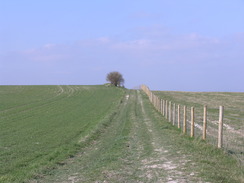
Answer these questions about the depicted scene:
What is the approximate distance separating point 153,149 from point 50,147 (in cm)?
498

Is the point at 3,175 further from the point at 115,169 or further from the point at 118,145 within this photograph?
the point at 118,145

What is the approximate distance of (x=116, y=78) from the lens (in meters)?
108

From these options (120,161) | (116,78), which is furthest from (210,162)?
(116,78)

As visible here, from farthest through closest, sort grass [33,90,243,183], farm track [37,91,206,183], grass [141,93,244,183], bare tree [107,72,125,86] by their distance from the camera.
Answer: bare tree [107,72,125,86] < farm track [37,91,206,183] < grass [33,90,243,183] < grass [141,93,244,183]

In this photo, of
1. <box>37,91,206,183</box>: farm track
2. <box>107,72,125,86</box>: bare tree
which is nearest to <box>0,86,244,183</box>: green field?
<box>37,91,206,183</box>: farm track

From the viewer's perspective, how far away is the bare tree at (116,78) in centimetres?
10850

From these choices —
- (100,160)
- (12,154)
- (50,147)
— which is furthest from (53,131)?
(100,160)

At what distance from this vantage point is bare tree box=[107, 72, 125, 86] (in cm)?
10850

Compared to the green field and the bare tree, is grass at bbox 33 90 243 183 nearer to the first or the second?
the green field

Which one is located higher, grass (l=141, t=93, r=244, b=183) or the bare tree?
the bare tree

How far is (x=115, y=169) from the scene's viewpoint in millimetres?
9344

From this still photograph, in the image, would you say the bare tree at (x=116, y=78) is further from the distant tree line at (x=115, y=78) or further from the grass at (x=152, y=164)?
the grass at (x=152, y=164)

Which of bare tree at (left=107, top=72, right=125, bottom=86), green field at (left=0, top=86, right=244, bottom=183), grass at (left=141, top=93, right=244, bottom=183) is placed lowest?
green field at (left=0, top=86, right=244, bottom=183)

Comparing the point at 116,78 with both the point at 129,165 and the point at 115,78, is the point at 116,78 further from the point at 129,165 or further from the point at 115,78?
the point at 129,165
